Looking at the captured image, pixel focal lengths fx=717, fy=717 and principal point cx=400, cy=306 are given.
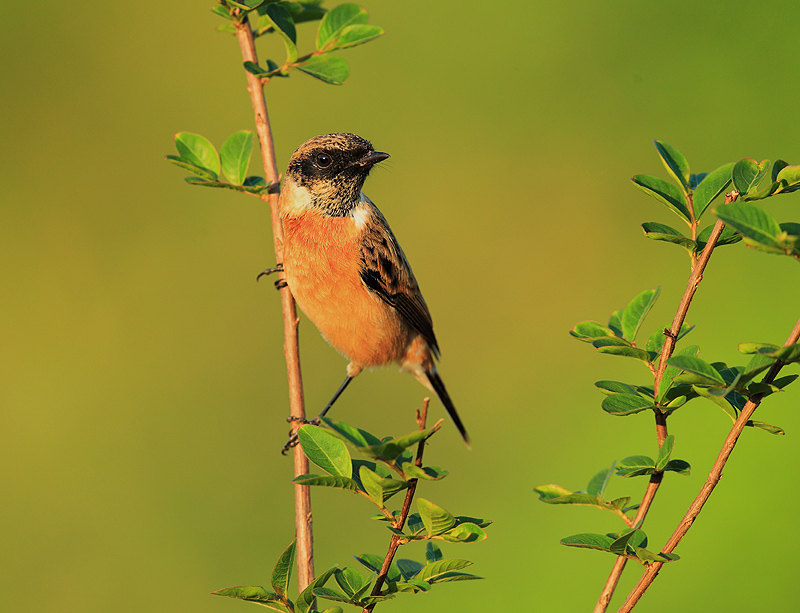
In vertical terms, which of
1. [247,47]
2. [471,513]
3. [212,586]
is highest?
[247,47]

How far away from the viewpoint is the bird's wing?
342 centimetres

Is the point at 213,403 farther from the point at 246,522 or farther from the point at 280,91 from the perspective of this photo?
the point at 280,91

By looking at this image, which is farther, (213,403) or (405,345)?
(213,403)

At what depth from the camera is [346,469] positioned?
1334mm

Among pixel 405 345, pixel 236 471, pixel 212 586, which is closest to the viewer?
pixel 405 345

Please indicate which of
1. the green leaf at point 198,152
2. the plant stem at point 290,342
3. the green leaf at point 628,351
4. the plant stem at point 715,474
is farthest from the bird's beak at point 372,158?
the plant stem at point 715,474

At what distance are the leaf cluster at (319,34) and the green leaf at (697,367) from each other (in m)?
1.30

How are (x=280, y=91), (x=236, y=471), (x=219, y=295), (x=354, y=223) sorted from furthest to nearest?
(x=280, y=91) < (x=219, y=295) < (x=236, y=471) < (x=354, y=223)

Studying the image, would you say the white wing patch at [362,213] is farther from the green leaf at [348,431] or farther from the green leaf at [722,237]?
the green leaf at [348,431]

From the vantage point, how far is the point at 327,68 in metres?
2.16

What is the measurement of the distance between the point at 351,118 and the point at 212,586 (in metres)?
3.58

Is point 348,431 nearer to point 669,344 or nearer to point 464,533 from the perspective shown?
point 464,533

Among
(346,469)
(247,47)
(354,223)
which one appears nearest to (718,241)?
(346,469)

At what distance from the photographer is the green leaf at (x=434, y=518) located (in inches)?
47.6
